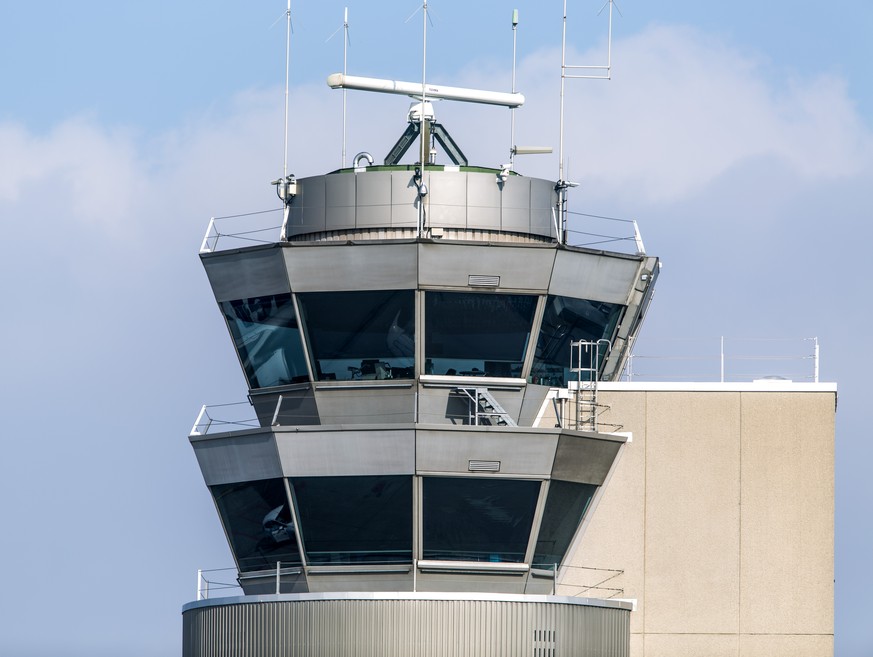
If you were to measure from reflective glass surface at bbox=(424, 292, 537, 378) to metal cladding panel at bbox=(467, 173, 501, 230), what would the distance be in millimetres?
1984

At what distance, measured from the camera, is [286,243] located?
5162 centimetres

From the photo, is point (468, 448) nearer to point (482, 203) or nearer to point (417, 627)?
point (417, 627)

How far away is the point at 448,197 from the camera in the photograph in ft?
172

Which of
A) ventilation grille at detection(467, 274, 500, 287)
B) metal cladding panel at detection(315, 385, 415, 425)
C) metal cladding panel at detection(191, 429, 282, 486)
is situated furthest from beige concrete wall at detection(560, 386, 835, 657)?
metal cladding panel at detection(191, 429, 282, 486)

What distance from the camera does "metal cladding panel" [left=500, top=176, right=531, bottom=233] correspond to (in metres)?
52.6

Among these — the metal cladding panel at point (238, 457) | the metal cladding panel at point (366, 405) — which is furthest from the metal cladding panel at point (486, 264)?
the metal cladding panel at point (238, 457)

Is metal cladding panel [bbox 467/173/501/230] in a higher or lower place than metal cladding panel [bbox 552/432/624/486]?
higher

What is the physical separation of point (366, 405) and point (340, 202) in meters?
4.99

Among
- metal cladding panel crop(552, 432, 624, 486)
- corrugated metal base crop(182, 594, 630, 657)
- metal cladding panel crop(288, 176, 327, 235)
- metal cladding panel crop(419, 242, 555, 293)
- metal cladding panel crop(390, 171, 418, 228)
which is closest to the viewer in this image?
corrugated metal base crop(182, 594, 630, 657)

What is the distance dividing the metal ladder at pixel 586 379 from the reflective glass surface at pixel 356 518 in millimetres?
4747

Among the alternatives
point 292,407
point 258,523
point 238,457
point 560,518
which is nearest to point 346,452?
point 292,407

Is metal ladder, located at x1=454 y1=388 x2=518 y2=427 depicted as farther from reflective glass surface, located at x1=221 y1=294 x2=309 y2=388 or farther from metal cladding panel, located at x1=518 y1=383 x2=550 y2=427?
reflective glass surface, located at x1=221 y1=294 x2=309 y2=388

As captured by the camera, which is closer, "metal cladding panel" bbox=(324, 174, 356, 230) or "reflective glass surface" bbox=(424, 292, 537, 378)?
"reflective glass surface" bbox=(424, 292, 537, 378)

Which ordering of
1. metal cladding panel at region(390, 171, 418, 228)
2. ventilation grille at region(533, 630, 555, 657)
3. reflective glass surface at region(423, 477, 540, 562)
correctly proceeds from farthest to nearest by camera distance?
metal cladding panel at region(390, 171, 418, 228) < reflective glass surface at region(423, 477, 540, 562) < ventilation grille at region(533, 630, 555, 657)
